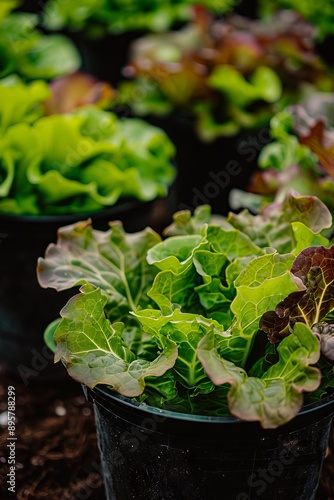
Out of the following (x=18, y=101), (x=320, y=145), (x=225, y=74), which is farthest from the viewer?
(x=225, y=74)

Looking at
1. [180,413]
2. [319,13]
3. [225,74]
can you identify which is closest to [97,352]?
[180,413]

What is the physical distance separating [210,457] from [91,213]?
0.78 metres

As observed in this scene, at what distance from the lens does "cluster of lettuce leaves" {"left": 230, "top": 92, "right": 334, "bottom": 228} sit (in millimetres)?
1478

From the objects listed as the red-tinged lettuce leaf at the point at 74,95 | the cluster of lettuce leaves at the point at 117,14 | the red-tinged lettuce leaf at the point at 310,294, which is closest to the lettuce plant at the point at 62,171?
the red-tinged lettuce leaf at the point at 74,95

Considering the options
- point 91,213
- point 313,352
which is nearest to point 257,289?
point 313,352

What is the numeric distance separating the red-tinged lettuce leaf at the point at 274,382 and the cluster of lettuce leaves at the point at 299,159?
59cm

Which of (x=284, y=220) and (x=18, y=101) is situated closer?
(x=284, y=220)

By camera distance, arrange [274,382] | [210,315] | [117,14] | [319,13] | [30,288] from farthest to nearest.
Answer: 1. [117,14]
2. [319,13]
3. [30,288]
4. [210,315]
5. [274,382]

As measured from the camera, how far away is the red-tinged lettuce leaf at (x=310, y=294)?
0.97m

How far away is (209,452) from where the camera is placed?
960mm

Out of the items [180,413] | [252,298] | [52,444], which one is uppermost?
[252,298]

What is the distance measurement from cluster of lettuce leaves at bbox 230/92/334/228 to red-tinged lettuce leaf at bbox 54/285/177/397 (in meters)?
0.60

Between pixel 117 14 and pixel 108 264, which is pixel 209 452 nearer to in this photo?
pixel 108 264

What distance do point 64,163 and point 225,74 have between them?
74cm
